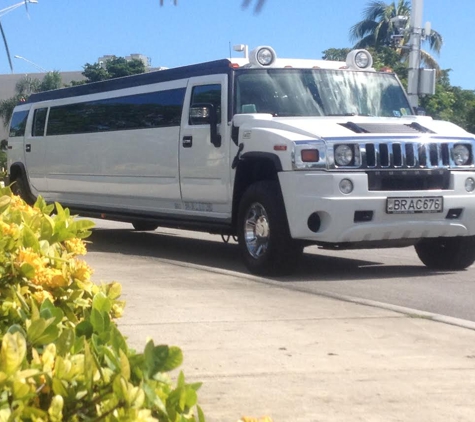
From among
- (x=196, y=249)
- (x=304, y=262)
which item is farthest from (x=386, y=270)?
(x=196, y=249)

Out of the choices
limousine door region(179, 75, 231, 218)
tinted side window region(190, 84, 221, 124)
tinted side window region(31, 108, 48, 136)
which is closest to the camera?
limousine door region(179, 75, 231, 218)

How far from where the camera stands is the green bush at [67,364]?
244 cm

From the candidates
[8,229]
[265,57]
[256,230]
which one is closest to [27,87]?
[265,57]

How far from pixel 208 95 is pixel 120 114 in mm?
2300

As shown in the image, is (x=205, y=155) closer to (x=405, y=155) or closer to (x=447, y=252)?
(x=405, y=155)

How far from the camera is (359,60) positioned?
10.9m

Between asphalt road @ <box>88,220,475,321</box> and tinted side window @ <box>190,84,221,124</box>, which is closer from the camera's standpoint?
asphalt road @ <box>88,220,475,321</box>

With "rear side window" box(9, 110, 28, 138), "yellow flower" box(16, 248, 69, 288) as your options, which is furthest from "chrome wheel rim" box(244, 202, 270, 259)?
"rear side window" box(9, 110, 28, 138)

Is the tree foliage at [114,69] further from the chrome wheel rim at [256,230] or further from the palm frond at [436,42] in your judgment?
the chrome wheel rim at [256,230]

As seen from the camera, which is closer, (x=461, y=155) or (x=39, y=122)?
(x=461, y=155)

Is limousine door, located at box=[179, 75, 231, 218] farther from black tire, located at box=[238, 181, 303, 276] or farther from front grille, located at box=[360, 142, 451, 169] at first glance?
front grille, located at box=[360, 142, 451, 169]

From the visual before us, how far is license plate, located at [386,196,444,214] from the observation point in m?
9.04

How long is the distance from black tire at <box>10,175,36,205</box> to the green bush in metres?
11.9

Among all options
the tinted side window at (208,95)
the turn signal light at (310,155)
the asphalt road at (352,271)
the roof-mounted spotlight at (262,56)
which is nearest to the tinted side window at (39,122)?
the asphalt road at (352,271)
